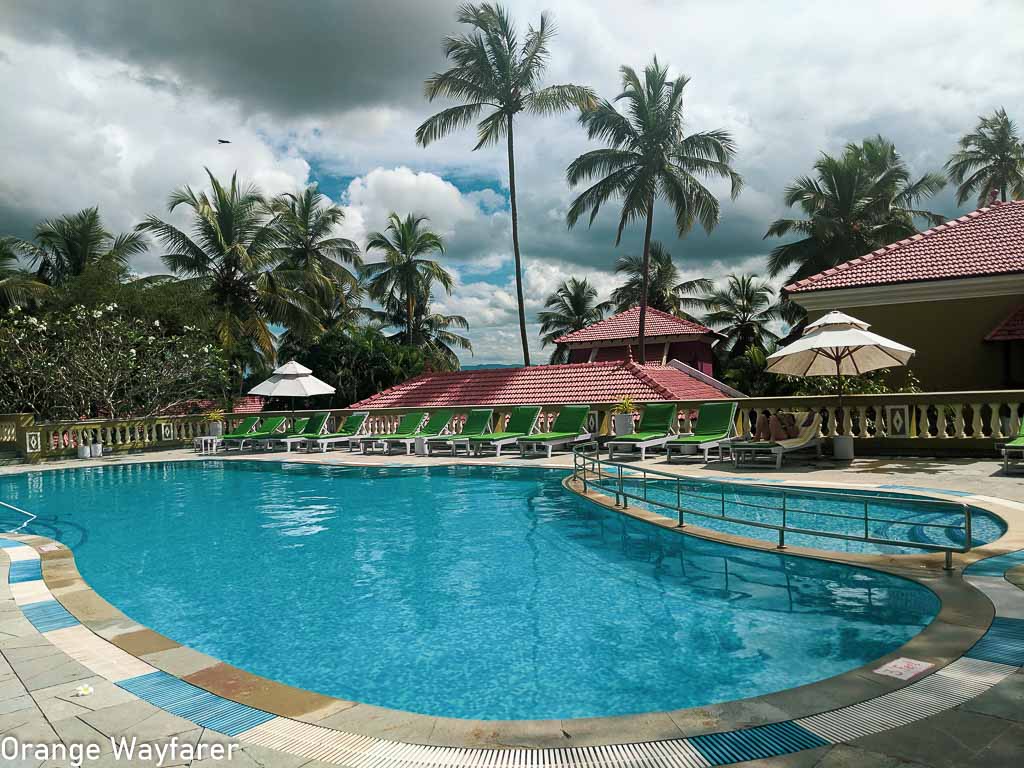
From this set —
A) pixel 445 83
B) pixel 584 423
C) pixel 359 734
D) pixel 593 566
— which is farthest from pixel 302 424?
pixel 359 734

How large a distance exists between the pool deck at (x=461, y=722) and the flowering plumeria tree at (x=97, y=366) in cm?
2011

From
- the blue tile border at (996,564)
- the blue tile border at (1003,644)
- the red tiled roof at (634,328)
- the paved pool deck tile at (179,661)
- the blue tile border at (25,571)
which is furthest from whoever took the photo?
the red tiled roof at (634,328)

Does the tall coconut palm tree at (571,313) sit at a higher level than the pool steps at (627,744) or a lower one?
higher

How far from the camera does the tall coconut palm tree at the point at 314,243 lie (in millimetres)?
34625

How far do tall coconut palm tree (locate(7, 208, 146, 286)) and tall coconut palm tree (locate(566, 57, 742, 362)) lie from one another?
71.7 feet

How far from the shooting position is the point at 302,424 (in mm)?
22188

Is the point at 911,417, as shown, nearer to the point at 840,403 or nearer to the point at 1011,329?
the point at 840,403

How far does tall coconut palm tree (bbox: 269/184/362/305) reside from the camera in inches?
1363

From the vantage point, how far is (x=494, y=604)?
5.74 meters

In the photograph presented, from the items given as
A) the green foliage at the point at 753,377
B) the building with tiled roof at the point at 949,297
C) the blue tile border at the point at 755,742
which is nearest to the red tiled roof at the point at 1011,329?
the building with tiled roof at the point at 949,297

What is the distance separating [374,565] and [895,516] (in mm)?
6236

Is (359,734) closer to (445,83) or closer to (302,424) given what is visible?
(302,424)

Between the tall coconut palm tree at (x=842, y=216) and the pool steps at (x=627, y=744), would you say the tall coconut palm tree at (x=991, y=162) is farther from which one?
the pool steps at (x=627, y=744)

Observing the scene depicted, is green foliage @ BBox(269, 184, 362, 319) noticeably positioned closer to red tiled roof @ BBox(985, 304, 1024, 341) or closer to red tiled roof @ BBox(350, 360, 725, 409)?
red tiled roof @ BBox(350, 360, 725, 409)
